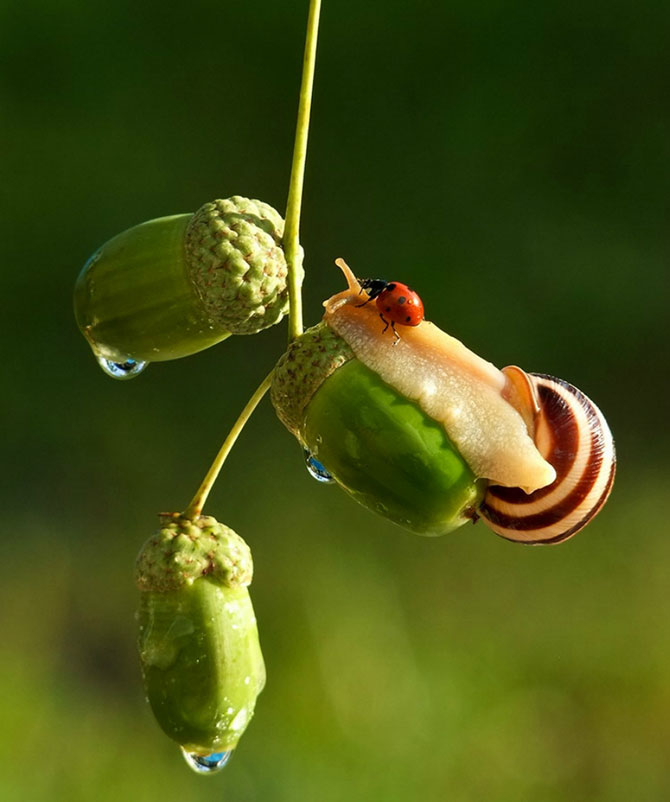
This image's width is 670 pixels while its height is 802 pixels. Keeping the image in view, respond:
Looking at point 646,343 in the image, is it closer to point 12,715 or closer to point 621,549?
point 621,549

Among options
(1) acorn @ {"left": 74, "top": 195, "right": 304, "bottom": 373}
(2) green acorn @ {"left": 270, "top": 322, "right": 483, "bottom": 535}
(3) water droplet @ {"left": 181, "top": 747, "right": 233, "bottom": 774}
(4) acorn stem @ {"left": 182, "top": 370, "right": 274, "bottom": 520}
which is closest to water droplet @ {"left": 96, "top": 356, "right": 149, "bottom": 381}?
(1) acorn @ {"left": 74, "top": 195, "right": 304, "bottom": 373}

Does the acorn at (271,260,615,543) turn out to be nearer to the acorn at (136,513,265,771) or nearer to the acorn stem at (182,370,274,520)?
the acorn stem at (182,370,274,520)

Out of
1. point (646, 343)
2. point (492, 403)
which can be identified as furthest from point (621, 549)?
point (492, 403)

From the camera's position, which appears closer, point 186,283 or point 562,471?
point 562,471

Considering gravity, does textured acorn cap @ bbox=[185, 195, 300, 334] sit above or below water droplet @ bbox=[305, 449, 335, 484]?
above

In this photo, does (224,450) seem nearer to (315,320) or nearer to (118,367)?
(118,367)

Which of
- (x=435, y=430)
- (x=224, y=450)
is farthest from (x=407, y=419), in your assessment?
(x=224, y=450)
